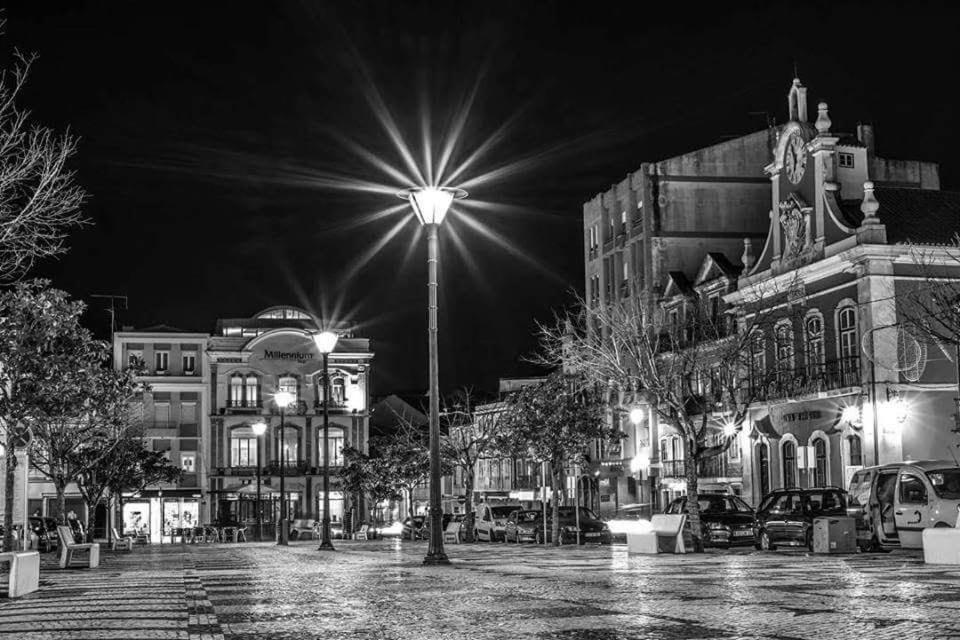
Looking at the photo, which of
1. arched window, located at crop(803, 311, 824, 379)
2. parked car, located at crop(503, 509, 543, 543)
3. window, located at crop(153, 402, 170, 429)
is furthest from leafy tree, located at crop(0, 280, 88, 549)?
window, located at crop(153, 402, 170, 429)

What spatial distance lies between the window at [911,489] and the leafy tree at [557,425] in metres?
15.5

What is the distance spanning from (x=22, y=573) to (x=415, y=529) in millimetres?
39869

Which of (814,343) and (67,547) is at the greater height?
(814,343)

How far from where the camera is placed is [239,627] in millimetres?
12883

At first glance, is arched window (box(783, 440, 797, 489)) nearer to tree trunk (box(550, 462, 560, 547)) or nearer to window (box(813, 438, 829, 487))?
window (box(813, 438, 829, 487))

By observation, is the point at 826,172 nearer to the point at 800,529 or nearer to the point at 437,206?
the point at 800,529

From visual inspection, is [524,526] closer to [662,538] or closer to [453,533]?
[453,533]

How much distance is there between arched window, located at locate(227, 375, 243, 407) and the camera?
8150cm

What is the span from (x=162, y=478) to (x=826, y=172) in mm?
31807

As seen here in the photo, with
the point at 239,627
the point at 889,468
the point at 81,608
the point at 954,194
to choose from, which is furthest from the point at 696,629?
the point at 954,194

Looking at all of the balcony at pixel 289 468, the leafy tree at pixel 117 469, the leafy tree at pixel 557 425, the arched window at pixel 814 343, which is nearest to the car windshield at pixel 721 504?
the leafy tree at pixel 557 425

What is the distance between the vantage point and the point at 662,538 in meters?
28.6

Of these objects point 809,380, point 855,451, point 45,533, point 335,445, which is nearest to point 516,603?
point 855,451

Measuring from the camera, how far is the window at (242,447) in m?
81.3
